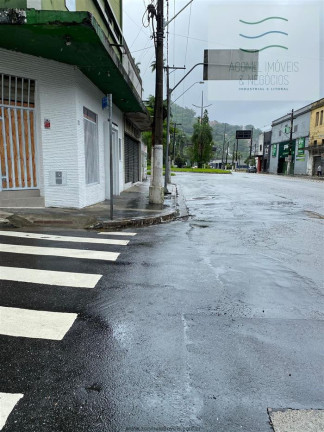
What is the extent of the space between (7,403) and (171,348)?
130 centimetres

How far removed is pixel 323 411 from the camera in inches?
85.7

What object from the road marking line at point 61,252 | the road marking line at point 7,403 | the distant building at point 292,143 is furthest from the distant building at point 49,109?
the distant building at point 292,143

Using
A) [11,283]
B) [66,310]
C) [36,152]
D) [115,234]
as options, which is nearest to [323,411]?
[66,310]

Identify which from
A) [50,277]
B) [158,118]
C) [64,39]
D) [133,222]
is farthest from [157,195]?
[50,277]

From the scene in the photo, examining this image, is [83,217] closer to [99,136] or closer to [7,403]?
[99,136]

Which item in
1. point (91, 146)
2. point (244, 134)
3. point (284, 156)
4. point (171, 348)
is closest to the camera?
point (171, 348)

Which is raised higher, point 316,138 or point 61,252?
point 316,138

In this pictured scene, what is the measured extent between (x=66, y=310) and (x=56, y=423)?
1.59 metres

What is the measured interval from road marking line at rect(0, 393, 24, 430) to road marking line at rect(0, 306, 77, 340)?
75 cm

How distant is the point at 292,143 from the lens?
5550 cm

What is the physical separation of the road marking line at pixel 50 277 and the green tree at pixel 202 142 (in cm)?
6354

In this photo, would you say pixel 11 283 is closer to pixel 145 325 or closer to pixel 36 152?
pixel 145 325

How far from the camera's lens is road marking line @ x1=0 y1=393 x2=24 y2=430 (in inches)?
81.1

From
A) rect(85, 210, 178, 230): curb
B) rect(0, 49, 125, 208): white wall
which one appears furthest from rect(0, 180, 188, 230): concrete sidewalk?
rect(0, 49, 125, 208): white wall
